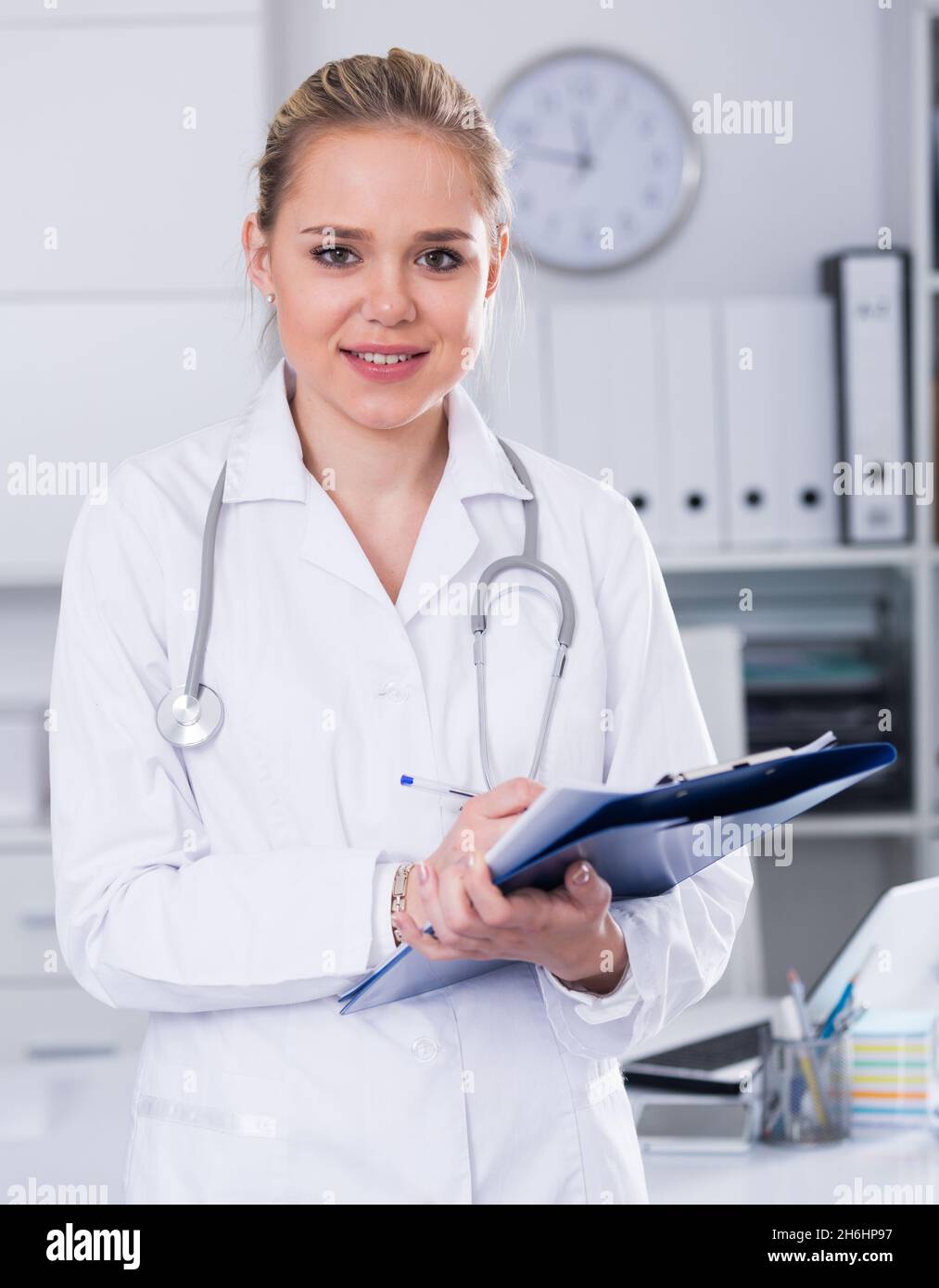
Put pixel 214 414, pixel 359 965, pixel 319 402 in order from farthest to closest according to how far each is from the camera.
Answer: pixel 214 414, pixel 319 402, pixel 359 965

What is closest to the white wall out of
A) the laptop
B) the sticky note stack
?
the laptop

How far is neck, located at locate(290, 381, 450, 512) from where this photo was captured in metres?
1.12

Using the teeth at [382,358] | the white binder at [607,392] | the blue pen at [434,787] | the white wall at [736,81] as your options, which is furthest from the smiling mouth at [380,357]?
the white wall at [736,81]

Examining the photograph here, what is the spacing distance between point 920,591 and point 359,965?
1842 millimetres

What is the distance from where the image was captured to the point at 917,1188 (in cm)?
122

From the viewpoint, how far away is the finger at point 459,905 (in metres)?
0.84

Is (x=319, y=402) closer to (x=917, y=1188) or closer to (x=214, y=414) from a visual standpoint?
(x=917, y=1188)

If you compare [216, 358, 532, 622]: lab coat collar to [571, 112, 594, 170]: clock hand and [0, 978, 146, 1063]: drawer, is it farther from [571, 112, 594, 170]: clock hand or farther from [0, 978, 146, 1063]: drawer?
[571, 112, 594, 170]: clock hand

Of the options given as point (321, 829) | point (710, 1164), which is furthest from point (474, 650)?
point (710, 1164)

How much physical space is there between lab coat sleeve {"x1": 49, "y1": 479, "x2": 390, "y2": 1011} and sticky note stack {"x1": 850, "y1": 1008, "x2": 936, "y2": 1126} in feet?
2.18

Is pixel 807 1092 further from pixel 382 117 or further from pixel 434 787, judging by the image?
pixel 382 117

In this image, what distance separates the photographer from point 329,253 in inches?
41.0

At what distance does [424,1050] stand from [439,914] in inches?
6.7
